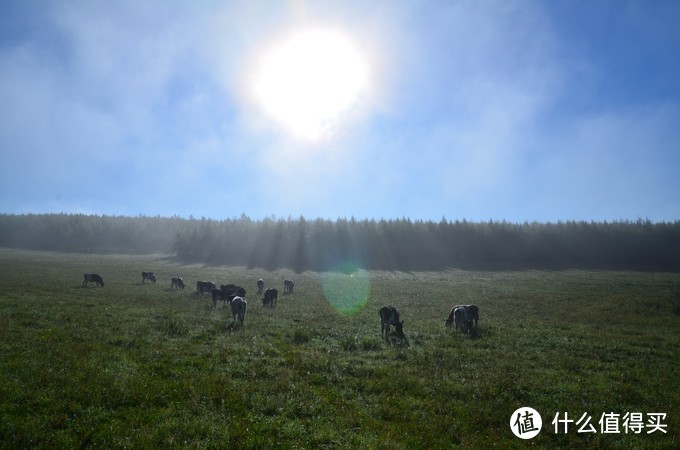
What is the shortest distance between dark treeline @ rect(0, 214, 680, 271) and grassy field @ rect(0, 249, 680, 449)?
7726cm

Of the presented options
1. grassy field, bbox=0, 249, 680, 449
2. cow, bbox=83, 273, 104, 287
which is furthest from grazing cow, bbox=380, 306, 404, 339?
cow, bbox=83, 273, 104, 287

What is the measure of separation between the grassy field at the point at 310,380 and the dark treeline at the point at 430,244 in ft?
253

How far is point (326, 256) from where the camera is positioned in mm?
108938

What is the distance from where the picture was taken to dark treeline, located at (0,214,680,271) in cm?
10581

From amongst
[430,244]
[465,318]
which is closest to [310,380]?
[465,318]

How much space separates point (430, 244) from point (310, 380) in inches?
4325

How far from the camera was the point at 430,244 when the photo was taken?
386ft

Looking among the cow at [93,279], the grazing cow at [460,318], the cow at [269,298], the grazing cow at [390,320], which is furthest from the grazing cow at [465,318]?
the cow at [93,279]

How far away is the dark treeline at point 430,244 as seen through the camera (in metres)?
106

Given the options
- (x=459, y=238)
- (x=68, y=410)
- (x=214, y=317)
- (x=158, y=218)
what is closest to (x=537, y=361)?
(x=68, y=410)

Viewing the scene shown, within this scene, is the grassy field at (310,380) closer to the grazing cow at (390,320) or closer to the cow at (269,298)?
the grazing cow at (390,320)

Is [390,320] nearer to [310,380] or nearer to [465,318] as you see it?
[465,318]

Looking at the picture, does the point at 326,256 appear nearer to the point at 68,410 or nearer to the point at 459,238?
the point at 459,238

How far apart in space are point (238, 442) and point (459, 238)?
121 m
